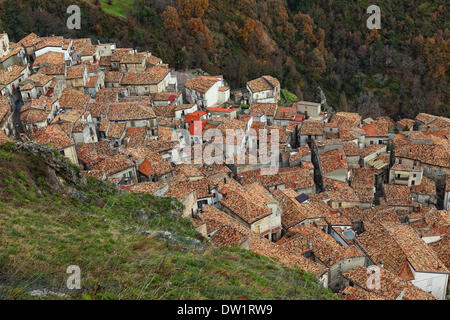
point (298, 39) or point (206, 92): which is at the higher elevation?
point (298, 39)

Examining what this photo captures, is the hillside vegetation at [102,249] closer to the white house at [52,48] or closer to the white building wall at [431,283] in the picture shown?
the white building wall at [431,283]

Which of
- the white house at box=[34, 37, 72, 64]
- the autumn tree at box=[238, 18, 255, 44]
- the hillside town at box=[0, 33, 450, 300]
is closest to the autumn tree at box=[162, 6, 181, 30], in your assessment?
the autumn tree at box=[238, 18, 255, 44]

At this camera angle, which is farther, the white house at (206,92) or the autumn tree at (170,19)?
the autumn tree at (170,19)

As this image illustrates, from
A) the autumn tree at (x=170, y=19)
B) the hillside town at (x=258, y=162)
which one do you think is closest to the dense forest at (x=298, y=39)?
the autumn tree at (x=170, y=19)

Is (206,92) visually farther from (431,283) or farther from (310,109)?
(431,283)

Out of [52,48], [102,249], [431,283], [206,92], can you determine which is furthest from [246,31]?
[102,249]

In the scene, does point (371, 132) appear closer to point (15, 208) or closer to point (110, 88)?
point (110, 88)
